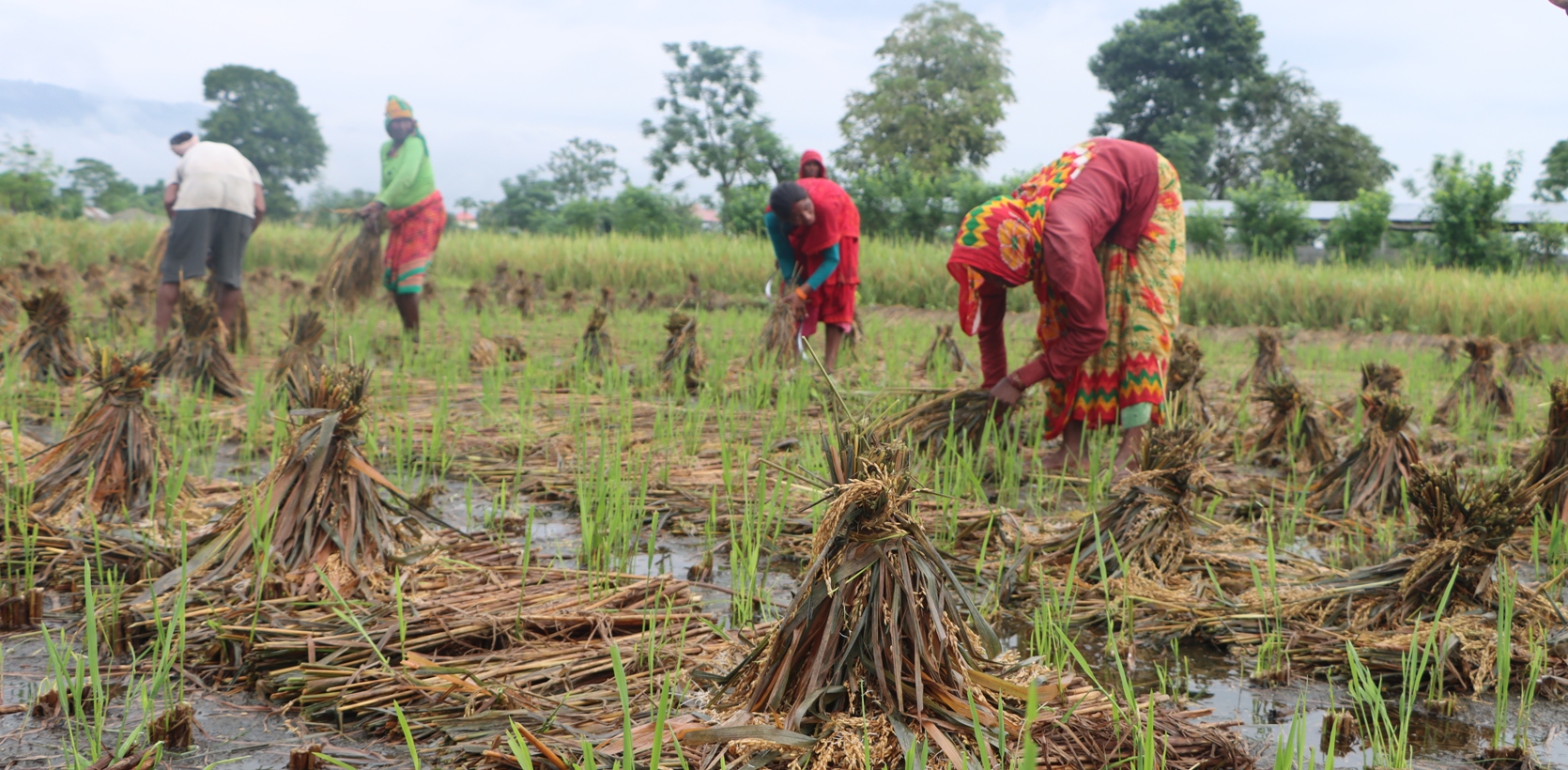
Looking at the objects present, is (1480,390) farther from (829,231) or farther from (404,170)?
(404,170)

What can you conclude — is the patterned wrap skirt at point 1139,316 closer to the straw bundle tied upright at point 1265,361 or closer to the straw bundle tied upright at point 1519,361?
the straw bundle tied upright at point 1265,361

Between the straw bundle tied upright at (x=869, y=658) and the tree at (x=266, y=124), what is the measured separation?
4968 centimetres

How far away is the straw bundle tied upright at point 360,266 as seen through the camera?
6.23 meters

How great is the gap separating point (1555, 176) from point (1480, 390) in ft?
102

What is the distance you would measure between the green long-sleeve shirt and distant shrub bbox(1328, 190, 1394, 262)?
1226cm

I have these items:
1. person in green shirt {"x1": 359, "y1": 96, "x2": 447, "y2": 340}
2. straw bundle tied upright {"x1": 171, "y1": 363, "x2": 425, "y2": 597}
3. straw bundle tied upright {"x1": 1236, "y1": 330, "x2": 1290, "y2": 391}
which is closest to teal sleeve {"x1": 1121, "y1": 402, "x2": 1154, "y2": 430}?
straw bundle tied upright {"x1": 1236, "y1": 330, "x2": 1290, "y2": 391}

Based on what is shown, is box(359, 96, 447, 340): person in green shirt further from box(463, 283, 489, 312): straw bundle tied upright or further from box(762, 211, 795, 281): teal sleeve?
box(463, 283, 489, 312): straw bundle tied upright

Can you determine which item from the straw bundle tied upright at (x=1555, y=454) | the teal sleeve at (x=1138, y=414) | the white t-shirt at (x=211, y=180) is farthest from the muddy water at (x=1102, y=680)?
the white t-shirt at (x=211, y=180)

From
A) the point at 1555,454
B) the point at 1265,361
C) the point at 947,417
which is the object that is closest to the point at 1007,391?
the point at 947,417

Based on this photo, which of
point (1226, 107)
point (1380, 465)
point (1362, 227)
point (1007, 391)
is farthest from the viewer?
point (1226, 107)

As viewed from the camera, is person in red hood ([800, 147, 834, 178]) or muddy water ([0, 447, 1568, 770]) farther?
person in red hood ([800, 147, 834, 178])

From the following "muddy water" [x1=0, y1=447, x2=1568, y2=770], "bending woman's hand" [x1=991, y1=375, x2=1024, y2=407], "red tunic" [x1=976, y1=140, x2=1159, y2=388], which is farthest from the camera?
"bending woman's hand" [x1=991, y1=375, x2=1024, y2=407]

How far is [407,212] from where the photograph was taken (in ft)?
20.2

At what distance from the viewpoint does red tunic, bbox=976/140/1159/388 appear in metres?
3.11
